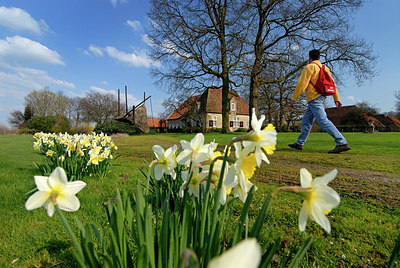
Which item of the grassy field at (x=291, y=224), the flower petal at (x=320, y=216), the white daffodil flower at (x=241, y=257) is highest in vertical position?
the white daffodil flower at (x=241, y=257)

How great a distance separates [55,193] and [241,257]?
2.26 feet

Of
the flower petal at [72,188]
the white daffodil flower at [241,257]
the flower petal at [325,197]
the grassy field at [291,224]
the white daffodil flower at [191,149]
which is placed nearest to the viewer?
the white daffodil flower at [241,257]

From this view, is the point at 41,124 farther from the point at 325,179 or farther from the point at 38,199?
the point at 325,179

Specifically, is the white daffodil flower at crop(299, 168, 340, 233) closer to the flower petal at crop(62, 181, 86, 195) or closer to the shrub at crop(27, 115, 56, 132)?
the flower petal at crop(62, 181, 86, 195)

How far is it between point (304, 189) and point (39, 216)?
237cm

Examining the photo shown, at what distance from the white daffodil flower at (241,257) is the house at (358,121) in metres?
A: 30.3

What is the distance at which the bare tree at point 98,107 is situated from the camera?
139 ft

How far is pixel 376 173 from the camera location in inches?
127

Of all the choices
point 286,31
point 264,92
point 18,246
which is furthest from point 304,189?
point 264,92

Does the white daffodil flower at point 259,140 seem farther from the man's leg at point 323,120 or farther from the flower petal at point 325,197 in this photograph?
the man's leg at point 323,120

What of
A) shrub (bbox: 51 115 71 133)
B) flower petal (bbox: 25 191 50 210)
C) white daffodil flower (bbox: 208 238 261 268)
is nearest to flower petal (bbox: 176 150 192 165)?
flower petal (bbox: 25 191 50 210)

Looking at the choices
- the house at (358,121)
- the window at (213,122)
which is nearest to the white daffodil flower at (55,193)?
the house at (358,121)

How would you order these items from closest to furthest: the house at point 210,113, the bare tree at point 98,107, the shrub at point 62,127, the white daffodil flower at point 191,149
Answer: the white daffodil flower at point 191,149
the shrub at point 62,127
the house at point 210,113
the bare tree at point 98,107

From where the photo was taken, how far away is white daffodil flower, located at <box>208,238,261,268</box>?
9.2 inches
